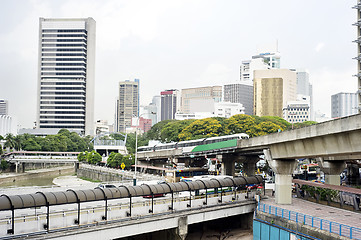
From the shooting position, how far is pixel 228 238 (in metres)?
34.7

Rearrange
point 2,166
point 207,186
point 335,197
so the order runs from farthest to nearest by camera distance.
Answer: point 2,166, point 335,197, point 207,186

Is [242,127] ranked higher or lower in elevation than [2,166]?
higher

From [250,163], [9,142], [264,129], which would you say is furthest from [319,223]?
[9,142]

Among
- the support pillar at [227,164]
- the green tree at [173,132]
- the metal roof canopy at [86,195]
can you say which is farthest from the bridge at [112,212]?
the green tree at [173,132]

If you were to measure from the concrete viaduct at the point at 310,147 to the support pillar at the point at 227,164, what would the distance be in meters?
4.50

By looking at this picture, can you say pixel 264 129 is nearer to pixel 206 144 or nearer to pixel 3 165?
pixel 206 144

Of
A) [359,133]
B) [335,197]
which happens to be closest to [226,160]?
[335,197]

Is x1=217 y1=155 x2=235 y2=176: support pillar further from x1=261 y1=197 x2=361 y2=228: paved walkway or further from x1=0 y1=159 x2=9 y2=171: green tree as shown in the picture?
x1=0 y1=159 x2=9 y2=171: green tree

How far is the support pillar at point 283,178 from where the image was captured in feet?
122

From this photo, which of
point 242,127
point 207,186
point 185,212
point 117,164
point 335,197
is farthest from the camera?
point 242,127

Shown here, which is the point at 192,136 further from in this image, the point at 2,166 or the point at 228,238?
the point at 228,238

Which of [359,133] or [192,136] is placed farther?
[192,136]

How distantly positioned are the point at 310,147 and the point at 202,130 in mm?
67815

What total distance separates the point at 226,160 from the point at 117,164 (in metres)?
41.5
